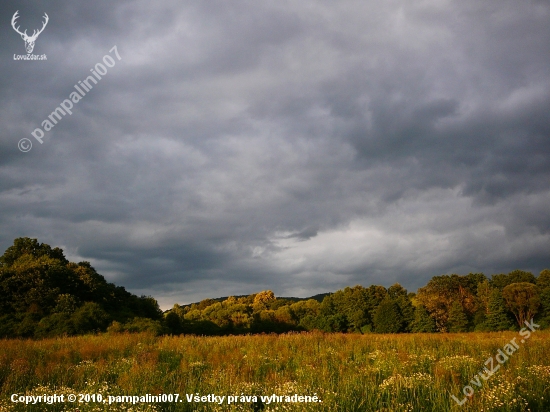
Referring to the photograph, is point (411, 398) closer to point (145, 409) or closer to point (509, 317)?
point (145, 409)

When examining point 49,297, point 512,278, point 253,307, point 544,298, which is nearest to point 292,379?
point 49,297

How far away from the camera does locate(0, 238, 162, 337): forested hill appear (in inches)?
1170

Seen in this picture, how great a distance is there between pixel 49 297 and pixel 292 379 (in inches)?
1259

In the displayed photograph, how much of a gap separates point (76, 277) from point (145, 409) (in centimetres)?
3717

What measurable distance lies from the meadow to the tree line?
626 inches

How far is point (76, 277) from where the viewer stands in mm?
38562

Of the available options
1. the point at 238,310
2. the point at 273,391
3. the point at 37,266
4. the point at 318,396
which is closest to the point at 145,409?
the point at 273,391

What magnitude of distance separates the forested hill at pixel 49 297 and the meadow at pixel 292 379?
57.2ft

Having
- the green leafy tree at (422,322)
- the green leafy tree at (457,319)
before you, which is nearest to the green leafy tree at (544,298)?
the green leafy tree at (457,319)

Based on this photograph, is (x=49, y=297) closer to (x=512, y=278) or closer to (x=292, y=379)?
(x=292, y=379)

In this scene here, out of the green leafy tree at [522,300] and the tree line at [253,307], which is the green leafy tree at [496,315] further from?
the green leafy tree at [522,300]

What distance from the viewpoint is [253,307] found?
86188mm

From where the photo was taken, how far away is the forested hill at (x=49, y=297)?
Result: 97.5ft

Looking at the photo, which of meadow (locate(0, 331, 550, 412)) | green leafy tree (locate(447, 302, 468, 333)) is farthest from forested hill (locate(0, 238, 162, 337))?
green leafy tree (locate(447, 302, 468, 333))
